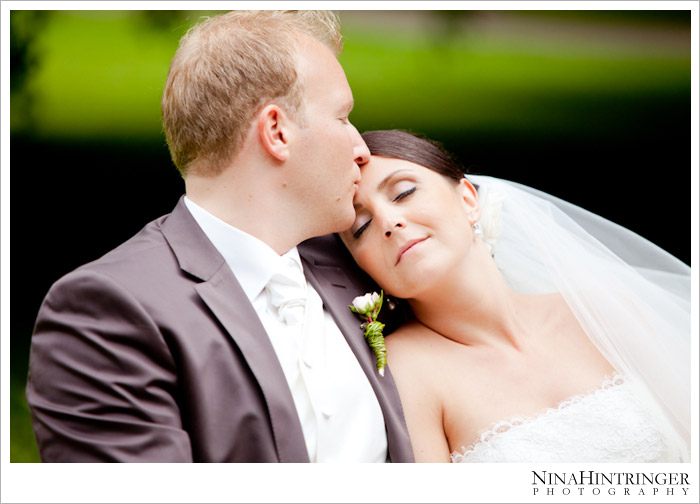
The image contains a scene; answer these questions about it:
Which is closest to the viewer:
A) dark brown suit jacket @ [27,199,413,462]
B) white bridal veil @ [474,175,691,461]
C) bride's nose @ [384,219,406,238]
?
dark brown suit jacket @ [27,199,413,462]

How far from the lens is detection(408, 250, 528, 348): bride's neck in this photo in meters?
2.54

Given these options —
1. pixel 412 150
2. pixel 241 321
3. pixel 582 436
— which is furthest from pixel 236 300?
pixel 582 436

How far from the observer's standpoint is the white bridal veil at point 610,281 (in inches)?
98.8

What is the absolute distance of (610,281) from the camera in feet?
8.82

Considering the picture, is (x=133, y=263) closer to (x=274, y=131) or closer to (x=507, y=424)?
(x=274, y=131)

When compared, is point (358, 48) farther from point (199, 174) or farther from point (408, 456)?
point (408, 456)

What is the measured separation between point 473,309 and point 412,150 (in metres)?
0.62

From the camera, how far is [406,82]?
3.74 metres

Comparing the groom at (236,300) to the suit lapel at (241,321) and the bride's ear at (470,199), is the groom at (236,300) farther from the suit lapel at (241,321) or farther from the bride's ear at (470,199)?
the bride's ear at (470,199)

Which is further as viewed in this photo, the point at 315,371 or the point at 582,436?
the point at 582,436

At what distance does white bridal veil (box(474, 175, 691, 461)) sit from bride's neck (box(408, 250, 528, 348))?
215mm

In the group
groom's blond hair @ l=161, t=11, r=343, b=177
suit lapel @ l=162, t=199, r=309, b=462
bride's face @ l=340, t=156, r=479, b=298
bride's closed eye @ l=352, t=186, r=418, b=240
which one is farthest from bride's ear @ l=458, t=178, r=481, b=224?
suit lapel @ l=162, t=199, r=309, b=462

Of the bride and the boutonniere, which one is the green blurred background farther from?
the boutonniere

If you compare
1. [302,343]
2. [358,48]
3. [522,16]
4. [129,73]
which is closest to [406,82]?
[358,48]
